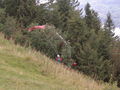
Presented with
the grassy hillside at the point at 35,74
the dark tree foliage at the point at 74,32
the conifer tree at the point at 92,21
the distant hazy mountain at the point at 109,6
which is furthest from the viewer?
the distant hazy mountain at the point at 109,6

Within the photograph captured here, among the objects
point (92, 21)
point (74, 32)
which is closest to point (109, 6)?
point (92, 21)

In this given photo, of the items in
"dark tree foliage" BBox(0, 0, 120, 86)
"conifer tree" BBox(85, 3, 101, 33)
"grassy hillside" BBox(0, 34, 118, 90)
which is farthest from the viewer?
"conifer tree" BBox(85, 3, 101, 33)

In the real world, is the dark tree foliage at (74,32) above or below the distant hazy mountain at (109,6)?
below

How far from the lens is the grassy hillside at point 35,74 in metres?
5.53

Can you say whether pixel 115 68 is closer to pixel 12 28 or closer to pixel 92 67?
pixel 92 67

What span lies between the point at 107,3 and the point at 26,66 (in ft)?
570

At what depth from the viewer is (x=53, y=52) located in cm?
1648

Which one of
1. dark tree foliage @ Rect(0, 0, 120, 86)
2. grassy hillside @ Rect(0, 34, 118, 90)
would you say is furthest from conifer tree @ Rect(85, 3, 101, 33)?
grassy hillside @ Rect(0, 34, 118, 90)

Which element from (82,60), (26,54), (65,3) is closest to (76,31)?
(82,60)

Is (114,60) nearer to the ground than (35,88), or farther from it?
nearer to the ground

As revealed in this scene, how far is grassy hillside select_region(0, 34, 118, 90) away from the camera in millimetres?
5531

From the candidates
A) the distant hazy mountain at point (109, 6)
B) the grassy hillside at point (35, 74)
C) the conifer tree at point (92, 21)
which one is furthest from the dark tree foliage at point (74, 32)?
the distant hazy mountain at point (109, 6)

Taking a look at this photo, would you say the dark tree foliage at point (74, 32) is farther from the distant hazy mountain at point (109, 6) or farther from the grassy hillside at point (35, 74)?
the distant hazy mountain at point (109, 6)

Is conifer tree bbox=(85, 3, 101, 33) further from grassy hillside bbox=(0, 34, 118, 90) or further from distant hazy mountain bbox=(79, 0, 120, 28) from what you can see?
distant hazy mountain bbox=(79, 0, 120, 28)
